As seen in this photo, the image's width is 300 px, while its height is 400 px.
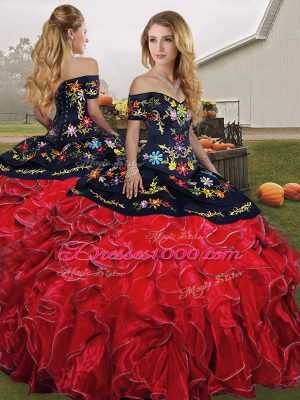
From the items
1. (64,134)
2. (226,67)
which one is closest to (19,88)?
(226,67)

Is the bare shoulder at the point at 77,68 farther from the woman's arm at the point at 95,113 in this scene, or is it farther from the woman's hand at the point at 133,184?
the woman's hand at the point at 133,184

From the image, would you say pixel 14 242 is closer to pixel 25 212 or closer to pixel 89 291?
pixel 25 212

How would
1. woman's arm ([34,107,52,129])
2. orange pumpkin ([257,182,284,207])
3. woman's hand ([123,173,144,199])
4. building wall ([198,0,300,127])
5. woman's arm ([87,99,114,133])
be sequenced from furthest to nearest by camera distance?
building wall ([198,0,300,127]) → orange pumpkin ([257,182,284,207]) → woman's arm ([34,107,52,129]) → woman's arm ([87,99,114,133]) → woman's hand ([123,173,144,199])

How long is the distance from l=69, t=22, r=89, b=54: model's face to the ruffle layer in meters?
1.55

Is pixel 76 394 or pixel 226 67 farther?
→ pixel 226 67

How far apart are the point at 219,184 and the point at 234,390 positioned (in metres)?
1.60

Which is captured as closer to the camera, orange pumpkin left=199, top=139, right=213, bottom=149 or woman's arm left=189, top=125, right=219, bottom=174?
woman's arm left=189, top=125, right=219, bottom=174

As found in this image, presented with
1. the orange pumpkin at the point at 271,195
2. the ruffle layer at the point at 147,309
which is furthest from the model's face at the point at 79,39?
the orange pumpkin at the point at 271,195

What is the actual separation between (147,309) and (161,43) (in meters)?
1.94

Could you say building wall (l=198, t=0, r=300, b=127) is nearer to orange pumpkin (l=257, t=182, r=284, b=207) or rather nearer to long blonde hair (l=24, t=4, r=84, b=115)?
orange pumpkin (l=257, t=182, r=284, b=207)

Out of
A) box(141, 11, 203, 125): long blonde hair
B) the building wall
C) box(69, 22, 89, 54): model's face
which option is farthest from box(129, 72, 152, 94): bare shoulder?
the building wall

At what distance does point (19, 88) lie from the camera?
52906 millimetres

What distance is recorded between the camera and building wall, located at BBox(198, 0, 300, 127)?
24484mm

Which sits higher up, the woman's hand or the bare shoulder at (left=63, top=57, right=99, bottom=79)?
the bare shoulder at (left=63, top=57, right=99, bottom=79)
